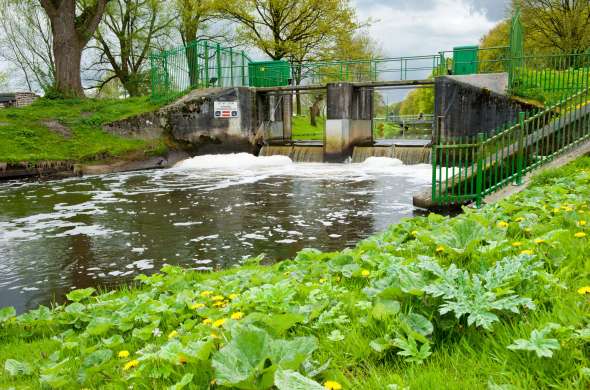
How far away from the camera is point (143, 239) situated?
9.39 m

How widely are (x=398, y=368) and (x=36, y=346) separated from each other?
117 inches

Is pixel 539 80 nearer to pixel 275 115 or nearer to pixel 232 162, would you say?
pixel 232 162

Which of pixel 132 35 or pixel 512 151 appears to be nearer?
pixel 512 151

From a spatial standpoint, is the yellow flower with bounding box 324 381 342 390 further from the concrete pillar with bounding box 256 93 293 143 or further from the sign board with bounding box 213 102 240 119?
the concrete pillar with bounding box 256 93 293 143

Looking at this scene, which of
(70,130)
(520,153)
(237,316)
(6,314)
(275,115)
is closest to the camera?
(237,316)

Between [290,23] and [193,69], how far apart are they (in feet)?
36.5

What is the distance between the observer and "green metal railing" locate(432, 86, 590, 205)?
10086mm

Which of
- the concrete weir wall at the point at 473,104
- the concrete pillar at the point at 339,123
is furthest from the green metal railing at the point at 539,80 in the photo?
the concrete pillar at the point at 339,123

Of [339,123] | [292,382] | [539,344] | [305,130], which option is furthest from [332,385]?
[305,130]

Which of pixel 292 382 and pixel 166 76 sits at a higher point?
pixel 166 76

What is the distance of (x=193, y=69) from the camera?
25.4 metres

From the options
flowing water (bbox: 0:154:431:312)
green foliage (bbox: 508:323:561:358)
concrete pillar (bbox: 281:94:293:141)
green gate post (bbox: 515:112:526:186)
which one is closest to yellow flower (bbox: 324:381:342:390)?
green foliage (bbox: 508:323:561:358)

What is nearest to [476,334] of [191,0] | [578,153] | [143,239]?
[143,239]

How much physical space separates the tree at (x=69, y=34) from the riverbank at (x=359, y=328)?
81.8 ft
